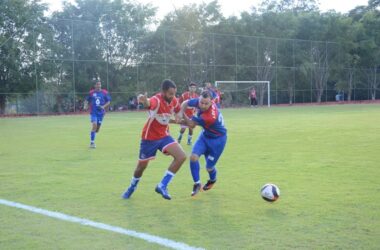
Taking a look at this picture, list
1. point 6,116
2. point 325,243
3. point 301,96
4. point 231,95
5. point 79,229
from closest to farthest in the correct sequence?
1. point 325,243
2. point 79,229
3. point 6,116
4. point 231,95
5. point 301,96

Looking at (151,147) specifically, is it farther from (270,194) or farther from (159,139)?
(270,194)

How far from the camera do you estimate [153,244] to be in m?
4.72

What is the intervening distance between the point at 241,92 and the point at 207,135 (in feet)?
133

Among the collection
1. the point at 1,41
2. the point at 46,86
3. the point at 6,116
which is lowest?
the point at 6,116

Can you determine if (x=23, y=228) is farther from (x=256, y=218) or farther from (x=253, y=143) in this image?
(x=253, y=143)

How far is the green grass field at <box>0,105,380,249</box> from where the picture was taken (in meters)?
4.91

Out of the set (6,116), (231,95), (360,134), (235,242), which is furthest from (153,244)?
(231,95)

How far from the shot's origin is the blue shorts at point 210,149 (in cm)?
742

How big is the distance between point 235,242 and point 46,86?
36.2 metres

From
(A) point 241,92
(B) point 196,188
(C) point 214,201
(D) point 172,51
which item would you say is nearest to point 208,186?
(B) point 196,188

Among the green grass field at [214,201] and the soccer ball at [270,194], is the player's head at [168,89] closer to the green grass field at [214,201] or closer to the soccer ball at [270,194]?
the green grass field at [214,201]

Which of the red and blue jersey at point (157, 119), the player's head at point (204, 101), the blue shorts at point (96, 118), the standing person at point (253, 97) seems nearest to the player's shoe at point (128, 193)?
the red and blue jersey at point (157, 119)

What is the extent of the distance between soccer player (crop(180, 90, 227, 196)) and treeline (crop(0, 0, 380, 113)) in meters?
32.5

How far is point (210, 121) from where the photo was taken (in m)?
7.38
